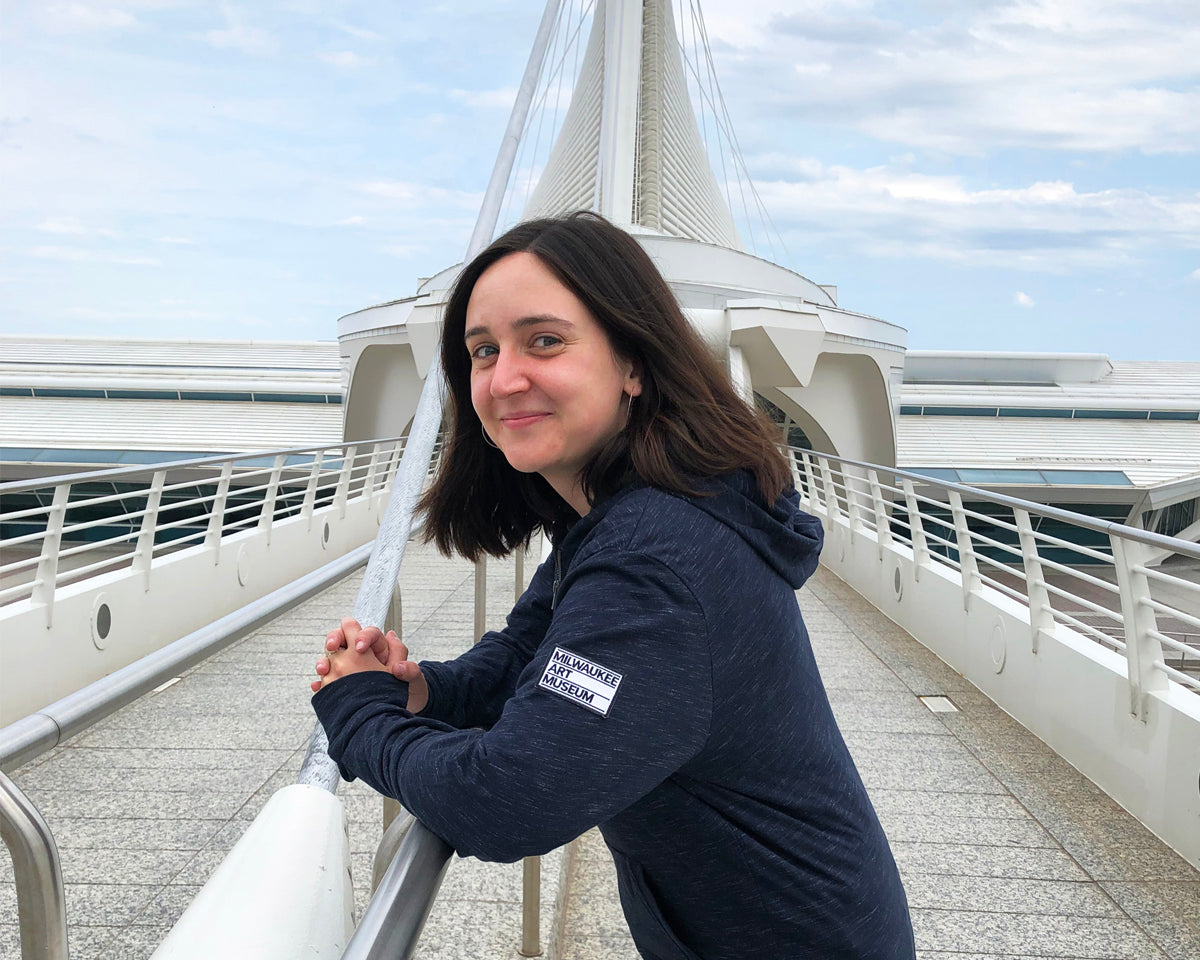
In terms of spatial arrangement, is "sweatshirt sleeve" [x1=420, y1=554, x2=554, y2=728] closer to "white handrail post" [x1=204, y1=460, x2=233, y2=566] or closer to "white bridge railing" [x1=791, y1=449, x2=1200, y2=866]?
"white bridge railing" [x1=791, y1=449, x2=1200, y2=866]

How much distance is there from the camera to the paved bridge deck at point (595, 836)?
2.17 metres

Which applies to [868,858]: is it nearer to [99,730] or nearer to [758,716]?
[758,716]

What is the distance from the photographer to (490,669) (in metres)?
1.29

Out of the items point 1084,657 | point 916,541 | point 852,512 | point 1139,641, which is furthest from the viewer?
point 852,512

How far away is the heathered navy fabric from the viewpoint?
2.66 ft

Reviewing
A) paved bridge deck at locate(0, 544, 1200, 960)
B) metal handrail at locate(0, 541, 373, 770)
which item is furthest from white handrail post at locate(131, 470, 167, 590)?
metal handrail at locate(0, 541, 373, 770)

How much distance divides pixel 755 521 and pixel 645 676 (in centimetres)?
23

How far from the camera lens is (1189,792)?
2.63 m

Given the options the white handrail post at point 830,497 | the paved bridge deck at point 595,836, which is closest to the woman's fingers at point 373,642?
the paved bridge deck at point 595,836

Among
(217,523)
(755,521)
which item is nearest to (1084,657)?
(755,521)

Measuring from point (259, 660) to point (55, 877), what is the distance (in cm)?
380

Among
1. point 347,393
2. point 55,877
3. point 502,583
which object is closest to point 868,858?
point 55,877

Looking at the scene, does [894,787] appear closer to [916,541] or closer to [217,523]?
[916,541]

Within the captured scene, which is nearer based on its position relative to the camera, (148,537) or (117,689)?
(117,689)
